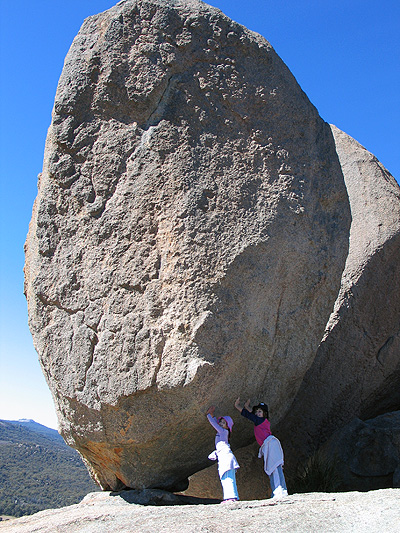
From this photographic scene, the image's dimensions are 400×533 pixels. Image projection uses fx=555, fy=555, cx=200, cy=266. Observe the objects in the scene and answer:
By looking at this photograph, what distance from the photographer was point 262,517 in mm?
2848

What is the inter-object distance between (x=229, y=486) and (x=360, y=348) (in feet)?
7.94

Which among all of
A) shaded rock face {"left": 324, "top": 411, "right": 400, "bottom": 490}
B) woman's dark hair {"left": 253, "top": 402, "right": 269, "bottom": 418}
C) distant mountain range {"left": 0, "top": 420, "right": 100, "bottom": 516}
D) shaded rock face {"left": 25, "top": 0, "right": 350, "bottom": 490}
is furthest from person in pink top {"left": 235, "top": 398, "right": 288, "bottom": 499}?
distant mountain range {"left": 0, "top": 420, "right": 100, "bottom": 516}

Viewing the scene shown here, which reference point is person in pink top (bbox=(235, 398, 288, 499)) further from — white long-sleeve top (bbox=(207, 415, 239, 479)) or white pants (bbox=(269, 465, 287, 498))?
white long-sleeve top (bbox=(207, 415, 239, 479))

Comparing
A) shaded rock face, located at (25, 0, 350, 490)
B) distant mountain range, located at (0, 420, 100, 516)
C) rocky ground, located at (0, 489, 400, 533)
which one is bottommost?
distant mountain range, located at (0, 420, 100, 516)

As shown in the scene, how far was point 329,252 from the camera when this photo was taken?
4312mm

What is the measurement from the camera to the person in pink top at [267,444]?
3.88 metres

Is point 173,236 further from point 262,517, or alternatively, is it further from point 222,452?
point 262,517

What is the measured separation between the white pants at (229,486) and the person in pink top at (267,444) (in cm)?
32

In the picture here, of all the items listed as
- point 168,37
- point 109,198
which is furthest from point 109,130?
point 168,37

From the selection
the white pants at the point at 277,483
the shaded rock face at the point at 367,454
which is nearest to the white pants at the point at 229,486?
the white pants at the point at 277,483

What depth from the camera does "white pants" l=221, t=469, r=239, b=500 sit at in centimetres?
361

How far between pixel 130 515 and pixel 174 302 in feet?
4.47

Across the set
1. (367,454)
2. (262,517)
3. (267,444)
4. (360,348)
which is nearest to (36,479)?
(360,348)

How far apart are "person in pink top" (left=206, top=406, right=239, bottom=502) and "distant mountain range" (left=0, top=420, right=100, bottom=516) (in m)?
20.9
